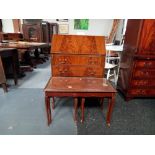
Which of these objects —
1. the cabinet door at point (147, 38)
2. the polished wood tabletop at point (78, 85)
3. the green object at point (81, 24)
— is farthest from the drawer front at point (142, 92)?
the green object at point (81, 24)

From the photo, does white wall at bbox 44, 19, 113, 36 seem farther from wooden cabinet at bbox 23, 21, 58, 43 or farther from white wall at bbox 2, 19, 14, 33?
white wall at bbox 2, 19, 14, 33

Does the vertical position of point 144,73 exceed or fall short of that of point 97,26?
it falls short

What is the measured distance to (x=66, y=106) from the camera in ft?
7.80

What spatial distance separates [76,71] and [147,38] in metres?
1.23

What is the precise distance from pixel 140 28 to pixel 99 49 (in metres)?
0.69

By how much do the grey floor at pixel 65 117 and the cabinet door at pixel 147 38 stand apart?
98 cm

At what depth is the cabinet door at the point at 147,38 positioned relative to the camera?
203 cm

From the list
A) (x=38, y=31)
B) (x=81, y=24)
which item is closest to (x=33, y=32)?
(x=38, y=31)

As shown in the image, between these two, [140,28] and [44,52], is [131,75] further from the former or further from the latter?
[44,52]

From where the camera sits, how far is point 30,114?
6.93ft

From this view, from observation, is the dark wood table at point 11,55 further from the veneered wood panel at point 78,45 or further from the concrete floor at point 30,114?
the veneered wood panel at point 78,45

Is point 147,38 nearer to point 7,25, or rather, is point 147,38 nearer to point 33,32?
point 33,32

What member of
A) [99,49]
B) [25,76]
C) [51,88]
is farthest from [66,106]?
[25,76]
